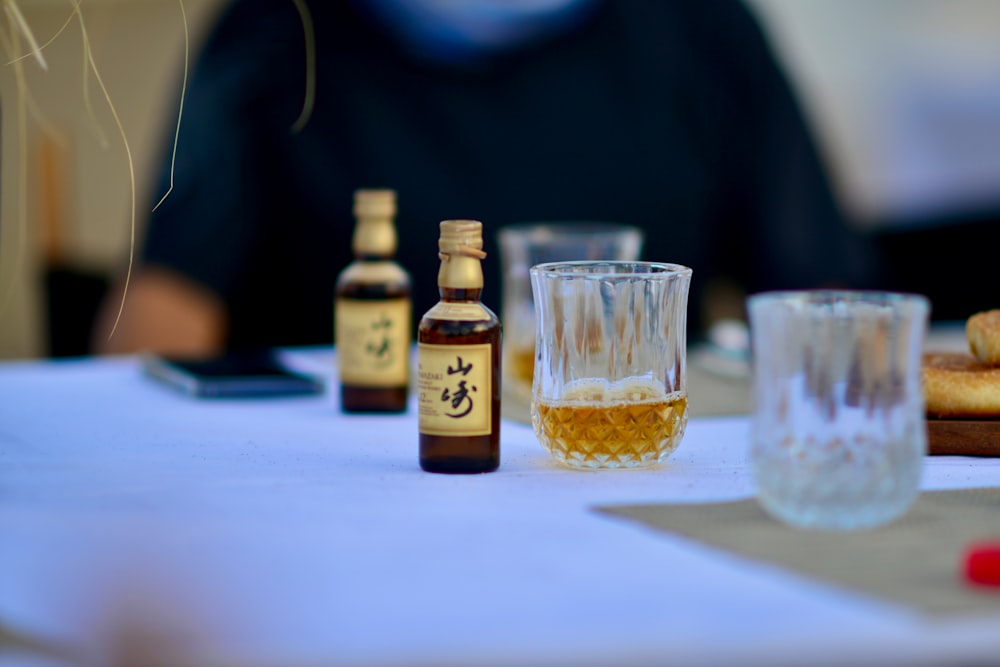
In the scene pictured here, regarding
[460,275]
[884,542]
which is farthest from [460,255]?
[884,542]

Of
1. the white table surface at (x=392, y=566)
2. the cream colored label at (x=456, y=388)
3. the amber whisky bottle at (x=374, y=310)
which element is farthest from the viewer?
the amber whisky bottle at (x=374, y=310)

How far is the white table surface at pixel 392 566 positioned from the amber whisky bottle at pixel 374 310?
0.11 metres

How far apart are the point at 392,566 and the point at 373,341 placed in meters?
0.49

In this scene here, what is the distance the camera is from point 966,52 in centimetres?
381

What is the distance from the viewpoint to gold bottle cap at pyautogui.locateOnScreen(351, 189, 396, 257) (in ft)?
3.60

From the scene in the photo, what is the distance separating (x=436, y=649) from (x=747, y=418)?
672 mm

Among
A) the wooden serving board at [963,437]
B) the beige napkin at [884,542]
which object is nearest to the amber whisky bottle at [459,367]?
the beige napkin at [884,542]

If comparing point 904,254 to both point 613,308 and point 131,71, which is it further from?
point 131,71

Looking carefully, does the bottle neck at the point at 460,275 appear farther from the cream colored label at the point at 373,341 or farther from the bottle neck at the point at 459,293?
the cream colored label at the point at 373,341

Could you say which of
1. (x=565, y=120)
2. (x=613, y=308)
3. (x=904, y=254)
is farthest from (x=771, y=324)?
(x=904, y=254)

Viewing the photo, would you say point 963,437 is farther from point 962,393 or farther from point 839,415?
point 839,415

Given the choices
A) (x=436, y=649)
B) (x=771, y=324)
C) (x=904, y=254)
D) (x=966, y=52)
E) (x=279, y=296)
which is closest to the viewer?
(x=436, y=649)

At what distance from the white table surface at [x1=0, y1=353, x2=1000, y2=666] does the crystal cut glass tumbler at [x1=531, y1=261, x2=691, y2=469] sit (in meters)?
0.02

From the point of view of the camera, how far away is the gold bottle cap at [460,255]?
86 centimetres
